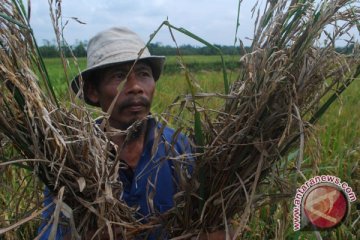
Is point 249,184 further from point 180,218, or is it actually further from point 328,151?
point 328,151

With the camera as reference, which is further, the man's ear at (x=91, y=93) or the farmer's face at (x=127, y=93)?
the man's ear at (x=91, y=93)

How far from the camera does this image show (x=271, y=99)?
3.86 ft

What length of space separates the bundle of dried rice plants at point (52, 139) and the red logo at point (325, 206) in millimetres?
449

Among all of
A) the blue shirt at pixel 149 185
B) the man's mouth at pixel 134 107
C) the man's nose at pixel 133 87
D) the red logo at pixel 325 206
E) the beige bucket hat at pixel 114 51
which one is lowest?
the blue shirt at pixel 149 185

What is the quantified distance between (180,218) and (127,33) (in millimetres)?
865

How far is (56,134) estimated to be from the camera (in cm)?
114

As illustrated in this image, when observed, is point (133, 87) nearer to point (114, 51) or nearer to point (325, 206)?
point (114, 51)

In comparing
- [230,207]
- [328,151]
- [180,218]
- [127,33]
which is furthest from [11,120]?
[328,151]

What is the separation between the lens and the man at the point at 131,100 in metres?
1.63

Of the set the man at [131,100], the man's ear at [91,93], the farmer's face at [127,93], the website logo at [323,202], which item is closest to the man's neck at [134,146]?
the man at [131,100]

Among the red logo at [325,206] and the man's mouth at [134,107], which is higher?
the man's mouth at [134,107]

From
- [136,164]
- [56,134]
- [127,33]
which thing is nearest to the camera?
[56,134]

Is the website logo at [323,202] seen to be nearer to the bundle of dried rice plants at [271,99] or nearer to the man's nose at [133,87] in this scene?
the bundle of dried rice plants at [271,99]

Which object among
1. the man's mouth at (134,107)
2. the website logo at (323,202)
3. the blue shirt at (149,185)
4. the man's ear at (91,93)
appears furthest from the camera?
the man's ear at (91,93)
